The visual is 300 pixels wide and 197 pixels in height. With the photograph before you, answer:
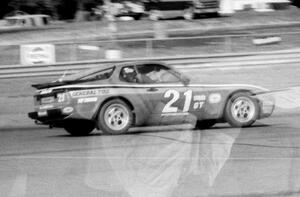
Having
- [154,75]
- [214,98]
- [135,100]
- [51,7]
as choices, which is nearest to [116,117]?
[135,100]

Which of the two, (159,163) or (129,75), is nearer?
(159,163)

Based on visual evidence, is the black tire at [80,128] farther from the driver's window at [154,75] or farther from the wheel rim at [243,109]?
the wheel rim at [243,109]

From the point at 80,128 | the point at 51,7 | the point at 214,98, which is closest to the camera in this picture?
the point at 214,98

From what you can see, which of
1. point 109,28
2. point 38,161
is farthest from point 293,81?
point 109,28

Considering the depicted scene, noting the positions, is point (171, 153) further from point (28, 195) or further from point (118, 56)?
point (118, 56)

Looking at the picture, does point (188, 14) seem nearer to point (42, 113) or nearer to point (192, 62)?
point (192, 62)

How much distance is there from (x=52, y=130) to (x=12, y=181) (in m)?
6.50

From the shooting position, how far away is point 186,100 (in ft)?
39.8

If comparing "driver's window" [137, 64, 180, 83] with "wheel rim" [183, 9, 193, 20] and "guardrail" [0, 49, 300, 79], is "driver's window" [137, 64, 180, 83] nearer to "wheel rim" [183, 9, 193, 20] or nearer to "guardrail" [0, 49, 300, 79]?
"guardrail" [0, 49, 300, 79]

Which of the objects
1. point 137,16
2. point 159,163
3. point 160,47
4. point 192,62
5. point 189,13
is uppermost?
point 159,163

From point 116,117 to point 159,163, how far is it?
705cm

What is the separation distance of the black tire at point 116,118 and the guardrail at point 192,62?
22.7 feet

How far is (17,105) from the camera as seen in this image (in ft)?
55.1

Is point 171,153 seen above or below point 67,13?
above
